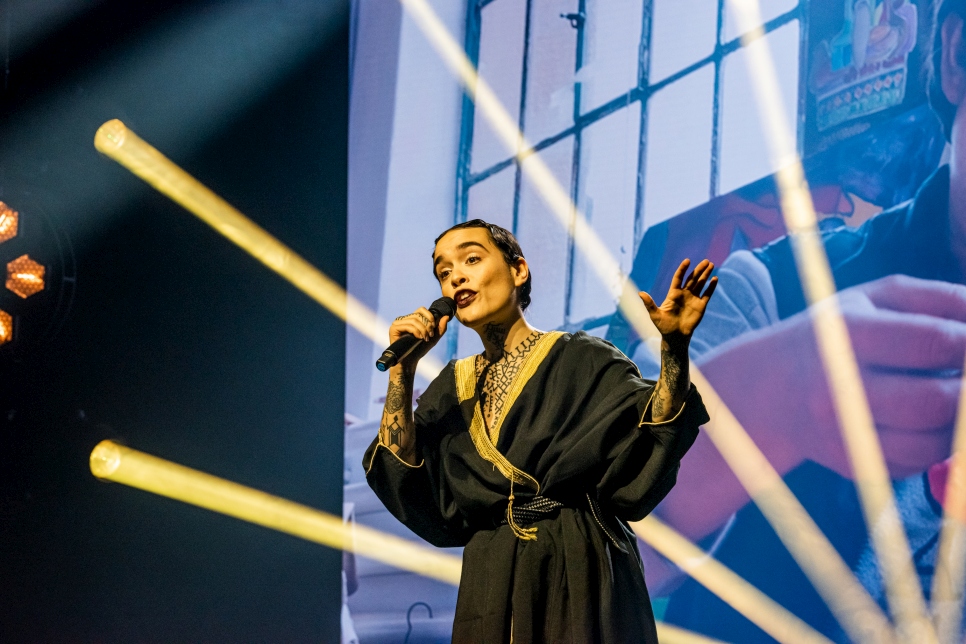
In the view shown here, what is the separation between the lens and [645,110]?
316 centimetres

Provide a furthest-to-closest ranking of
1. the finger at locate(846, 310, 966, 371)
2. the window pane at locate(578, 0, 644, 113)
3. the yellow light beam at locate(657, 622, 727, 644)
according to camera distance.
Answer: the window pane at locate(578, 0, 644, 113), the yellow light beam at locate(657, 622, 727, 644), the finger at locate(846, 310, 966, 371)

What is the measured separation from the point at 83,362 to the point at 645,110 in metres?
2.02

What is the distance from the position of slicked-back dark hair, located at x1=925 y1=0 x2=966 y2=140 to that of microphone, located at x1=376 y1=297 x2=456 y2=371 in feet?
5.13

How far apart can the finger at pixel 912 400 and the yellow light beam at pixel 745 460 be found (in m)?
0.35

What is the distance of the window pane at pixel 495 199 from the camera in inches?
136

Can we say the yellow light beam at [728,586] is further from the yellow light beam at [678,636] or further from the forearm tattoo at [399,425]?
the forearm tattoo at [399,425]

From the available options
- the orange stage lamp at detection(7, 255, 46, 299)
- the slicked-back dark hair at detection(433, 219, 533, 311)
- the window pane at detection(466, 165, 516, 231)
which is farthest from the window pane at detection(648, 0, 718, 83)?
the orange stage lamp at detection(7, 255, 46, 299)

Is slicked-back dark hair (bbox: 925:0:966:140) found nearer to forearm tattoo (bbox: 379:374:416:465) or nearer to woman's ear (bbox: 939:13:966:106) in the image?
woman's ear (bbox: 939:13:966:106)

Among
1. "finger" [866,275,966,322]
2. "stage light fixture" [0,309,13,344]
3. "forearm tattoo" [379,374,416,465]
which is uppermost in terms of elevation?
"stage light fixture" [0,309,13,344]

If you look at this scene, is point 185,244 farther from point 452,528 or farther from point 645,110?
point 452,528

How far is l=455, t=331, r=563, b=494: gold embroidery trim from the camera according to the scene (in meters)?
1.72

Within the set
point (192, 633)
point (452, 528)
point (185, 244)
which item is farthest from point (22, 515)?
point (452, 528)

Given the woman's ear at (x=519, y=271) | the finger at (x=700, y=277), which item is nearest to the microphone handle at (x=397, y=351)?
the woman's ear at (x=519, y=271)

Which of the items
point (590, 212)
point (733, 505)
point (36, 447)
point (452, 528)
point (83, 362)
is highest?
point (590, 212)
